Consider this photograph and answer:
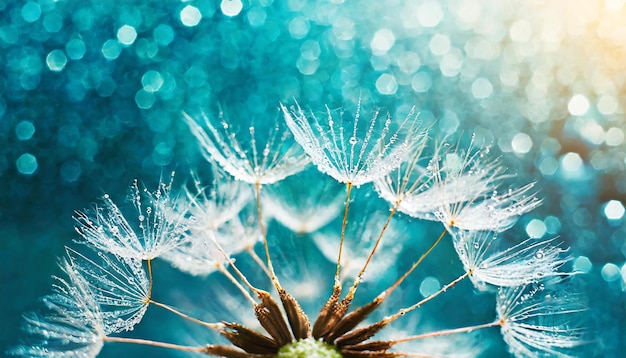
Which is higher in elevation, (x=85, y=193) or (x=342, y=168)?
(x=342, y=168)

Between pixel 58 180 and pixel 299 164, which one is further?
pixel 58 180

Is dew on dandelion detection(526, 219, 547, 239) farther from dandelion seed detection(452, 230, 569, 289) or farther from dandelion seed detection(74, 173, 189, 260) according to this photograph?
dandelion seed detection(74, 173, 189, 260)

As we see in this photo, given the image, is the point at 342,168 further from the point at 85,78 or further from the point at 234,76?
the point at 85,78

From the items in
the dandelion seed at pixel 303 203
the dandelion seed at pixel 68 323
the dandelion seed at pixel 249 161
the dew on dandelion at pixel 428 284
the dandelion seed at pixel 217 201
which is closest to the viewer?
the dandelion seed at pixel 68 323

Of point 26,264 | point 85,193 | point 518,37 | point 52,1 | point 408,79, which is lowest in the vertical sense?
point 26,264

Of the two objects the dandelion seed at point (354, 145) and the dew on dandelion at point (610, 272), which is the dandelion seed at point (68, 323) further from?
the dew on dandelion at point (610, 272)

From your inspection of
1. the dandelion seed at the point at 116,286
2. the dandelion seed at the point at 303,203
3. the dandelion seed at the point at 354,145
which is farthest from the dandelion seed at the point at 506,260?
the dandelion seed at the point at 116,286

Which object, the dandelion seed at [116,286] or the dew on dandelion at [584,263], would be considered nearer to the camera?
the dandelion seed at [116,286]

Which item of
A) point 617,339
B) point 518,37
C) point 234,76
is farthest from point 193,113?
point 617,339
